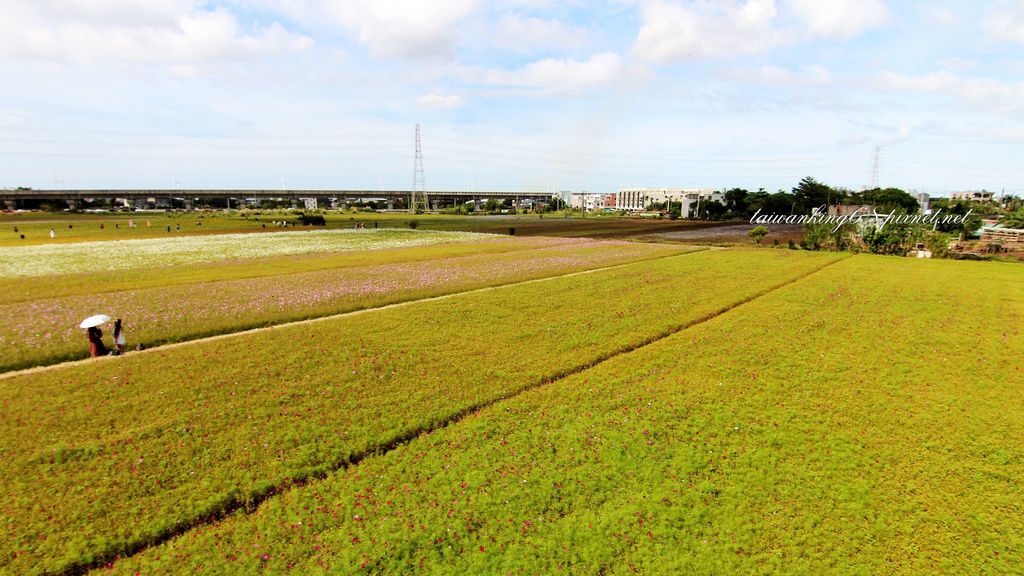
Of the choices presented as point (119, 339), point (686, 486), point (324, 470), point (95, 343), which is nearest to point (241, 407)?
point (324, 470)

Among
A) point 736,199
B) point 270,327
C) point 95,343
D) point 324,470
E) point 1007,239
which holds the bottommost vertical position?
point 324,470

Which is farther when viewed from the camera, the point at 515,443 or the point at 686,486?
the point at 515,443

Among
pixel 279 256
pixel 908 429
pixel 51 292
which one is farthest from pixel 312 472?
pixel 279 256

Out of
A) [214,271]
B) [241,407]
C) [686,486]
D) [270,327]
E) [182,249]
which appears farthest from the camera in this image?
[182,249]

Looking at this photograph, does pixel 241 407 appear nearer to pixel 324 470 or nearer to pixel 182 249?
pixel 324 470

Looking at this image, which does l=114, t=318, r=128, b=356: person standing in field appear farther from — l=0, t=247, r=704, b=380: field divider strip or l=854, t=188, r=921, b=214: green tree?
l=854, t=188, r=921, b=214: green tree

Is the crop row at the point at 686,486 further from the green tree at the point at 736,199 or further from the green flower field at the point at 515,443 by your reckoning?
the green tree at the point at 736,199

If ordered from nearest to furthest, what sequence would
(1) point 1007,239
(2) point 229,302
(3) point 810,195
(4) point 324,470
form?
1. (4) point 324,470
2. (2) point 229,302
3. (1) point 1007,239
4. (3) point 810,195
